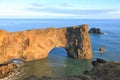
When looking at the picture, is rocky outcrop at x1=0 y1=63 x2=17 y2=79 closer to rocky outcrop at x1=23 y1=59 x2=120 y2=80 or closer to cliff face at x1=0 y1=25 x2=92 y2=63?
cliff face at x1=0 y1=25 x2=92 y2=63

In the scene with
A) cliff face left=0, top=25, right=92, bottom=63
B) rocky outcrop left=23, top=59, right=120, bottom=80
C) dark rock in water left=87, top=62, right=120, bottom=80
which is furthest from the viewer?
cliff face left=0, top=25, right=92, bottom=63

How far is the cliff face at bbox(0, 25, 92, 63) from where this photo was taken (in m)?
67.9

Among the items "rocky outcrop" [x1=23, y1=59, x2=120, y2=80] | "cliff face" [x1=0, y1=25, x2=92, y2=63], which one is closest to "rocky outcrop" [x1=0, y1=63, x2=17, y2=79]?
"cliff face" [x1=0, y1=25, x2=92, y2=63]

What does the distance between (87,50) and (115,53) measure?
13054mm

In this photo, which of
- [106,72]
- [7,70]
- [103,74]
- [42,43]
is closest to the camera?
[103,74]

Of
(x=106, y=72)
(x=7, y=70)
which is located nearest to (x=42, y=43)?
(x=7, y=70)

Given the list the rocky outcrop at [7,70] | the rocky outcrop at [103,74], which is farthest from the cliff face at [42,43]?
the rocky outcrop at [103,74]

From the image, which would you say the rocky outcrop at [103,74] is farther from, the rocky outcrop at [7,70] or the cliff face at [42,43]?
the cliff face at [42,43]

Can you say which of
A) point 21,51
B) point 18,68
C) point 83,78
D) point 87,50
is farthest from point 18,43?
point 83,78

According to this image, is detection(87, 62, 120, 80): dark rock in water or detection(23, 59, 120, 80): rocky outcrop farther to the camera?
detection(87, 62, 120, 80): dark rock in water

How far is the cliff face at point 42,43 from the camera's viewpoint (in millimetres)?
67938

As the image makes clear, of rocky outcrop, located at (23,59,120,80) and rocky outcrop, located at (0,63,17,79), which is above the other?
rocky outcrop, located at (23,59,120,80)

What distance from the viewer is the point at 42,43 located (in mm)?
74688

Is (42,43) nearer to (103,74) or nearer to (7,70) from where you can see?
(7,70)
